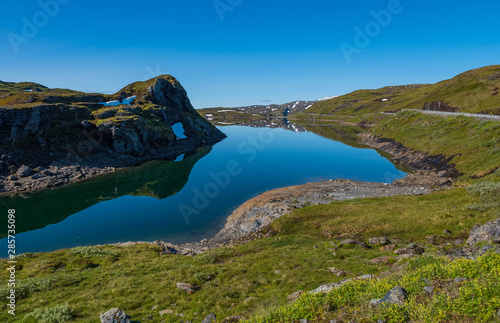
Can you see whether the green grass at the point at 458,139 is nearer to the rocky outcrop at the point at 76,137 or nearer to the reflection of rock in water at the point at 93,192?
the reflection of rock in water at the point at 93,192

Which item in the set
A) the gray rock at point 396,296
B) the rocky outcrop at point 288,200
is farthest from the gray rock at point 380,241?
the gray rock at point 396,296

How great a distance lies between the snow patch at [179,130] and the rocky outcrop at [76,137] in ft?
1.34

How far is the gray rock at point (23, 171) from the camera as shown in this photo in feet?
215

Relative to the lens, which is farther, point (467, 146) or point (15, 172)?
point (15, 172)

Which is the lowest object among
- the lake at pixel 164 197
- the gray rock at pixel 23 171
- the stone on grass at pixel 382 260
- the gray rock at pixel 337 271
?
the lake at pixel 164 197

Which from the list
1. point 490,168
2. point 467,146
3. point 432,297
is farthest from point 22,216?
point 467,146

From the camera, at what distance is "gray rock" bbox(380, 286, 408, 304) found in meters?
8.75

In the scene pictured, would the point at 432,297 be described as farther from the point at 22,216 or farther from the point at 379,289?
the point at 22,216

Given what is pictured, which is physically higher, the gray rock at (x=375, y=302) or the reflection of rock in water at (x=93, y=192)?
the gray rock at (x=375, y=302)

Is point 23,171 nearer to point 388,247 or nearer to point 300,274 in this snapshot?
point 300,274

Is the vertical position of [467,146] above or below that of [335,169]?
above

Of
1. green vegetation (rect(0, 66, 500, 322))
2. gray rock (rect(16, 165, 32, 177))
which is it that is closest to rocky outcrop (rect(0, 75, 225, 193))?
gray rock (rect(16, 165, 32, 177))

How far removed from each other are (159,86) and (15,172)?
97.7 meters

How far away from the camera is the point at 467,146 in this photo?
61.1 m
